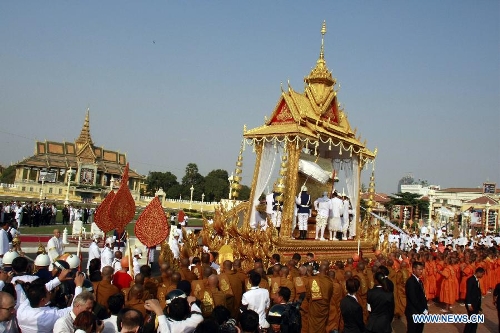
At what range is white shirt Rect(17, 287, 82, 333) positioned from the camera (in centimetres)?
391

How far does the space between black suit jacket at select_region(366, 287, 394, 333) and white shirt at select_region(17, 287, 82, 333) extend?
158 inches

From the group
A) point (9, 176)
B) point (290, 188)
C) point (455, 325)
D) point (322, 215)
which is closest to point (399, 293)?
point (455, 325)

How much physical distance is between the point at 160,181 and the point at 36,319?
2885 inches

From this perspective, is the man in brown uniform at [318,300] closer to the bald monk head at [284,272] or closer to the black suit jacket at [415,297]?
the bald monk head at [284,272]

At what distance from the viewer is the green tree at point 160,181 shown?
75438mm

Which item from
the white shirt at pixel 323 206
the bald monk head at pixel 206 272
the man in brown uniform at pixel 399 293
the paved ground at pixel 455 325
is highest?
the white shirt at pixel 323 206

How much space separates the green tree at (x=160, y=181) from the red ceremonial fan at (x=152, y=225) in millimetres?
65941

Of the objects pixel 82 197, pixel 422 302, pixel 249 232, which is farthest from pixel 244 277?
pixel 82 197

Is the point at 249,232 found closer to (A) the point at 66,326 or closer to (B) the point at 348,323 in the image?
(B) the point at 348,323

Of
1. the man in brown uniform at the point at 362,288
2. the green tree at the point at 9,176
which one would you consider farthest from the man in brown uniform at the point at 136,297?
the green tree at the point at 9,176

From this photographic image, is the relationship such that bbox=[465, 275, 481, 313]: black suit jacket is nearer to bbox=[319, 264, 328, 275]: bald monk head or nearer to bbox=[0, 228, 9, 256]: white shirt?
bbox=[319, 264, 328, 275]: bald monk head

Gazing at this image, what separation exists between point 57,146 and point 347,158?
63.7 metres

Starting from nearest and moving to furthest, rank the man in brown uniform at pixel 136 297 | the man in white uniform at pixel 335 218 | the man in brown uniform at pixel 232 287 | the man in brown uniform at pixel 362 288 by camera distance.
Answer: the man in brown uniform at pixel 136 297, the man in brown uniform at pixel 232 287, the man in brown uniform at pixel 362 288, the man in white uniform at pixel 335 218

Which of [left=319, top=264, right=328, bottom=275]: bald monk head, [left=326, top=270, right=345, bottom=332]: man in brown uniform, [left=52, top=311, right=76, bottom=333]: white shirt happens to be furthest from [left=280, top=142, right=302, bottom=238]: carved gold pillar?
[left=52, top=311, right=76, bottom=333]: white shirt
